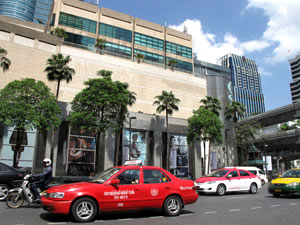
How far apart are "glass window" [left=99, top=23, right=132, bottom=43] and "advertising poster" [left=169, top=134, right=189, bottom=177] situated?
84.0 ft

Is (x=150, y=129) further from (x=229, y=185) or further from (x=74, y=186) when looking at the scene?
(x=74, y=186)

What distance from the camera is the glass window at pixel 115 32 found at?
5076 cm

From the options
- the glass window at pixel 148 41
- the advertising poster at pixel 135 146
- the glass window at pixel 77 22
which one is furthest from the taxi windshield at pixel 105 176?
the glass window at pixel 148 41

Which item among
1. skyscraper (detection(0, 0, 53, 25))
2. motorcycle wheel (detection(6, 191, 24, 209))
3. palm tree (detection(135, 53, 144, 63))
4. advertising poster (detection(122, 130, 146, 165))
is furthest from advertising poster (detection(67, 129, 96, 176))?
skyscraper (detection(0, 0, 53, 25))

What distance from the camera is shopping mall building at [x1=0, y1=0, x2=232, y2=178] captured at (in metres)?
31.8

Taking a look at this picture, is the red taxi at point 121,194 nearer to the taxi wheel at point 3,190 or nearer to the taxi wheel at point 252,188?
the taxi wheel at point 3,190

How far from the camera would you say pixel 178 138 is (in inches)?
1610

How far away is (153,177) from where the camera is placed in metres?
7.63

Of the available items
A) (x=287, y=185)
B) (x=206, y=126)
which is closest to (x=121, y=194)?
(x=287, y=185)

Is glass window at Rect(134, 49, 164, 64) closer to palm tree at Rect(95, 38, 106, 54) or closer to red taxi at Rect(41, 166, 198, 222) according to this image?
palm tree at Rect(95, 38, 106, 54)

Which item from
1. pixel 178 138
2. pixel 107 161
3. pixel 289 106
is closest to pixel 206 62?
pixel 289 106

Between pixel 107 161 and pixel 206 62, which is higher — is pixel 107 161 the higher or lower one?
the lower one

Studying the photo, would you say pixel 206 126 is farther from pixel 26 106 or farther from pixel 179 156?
pixel 26 106

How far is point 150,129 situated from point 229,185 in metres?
24.6
